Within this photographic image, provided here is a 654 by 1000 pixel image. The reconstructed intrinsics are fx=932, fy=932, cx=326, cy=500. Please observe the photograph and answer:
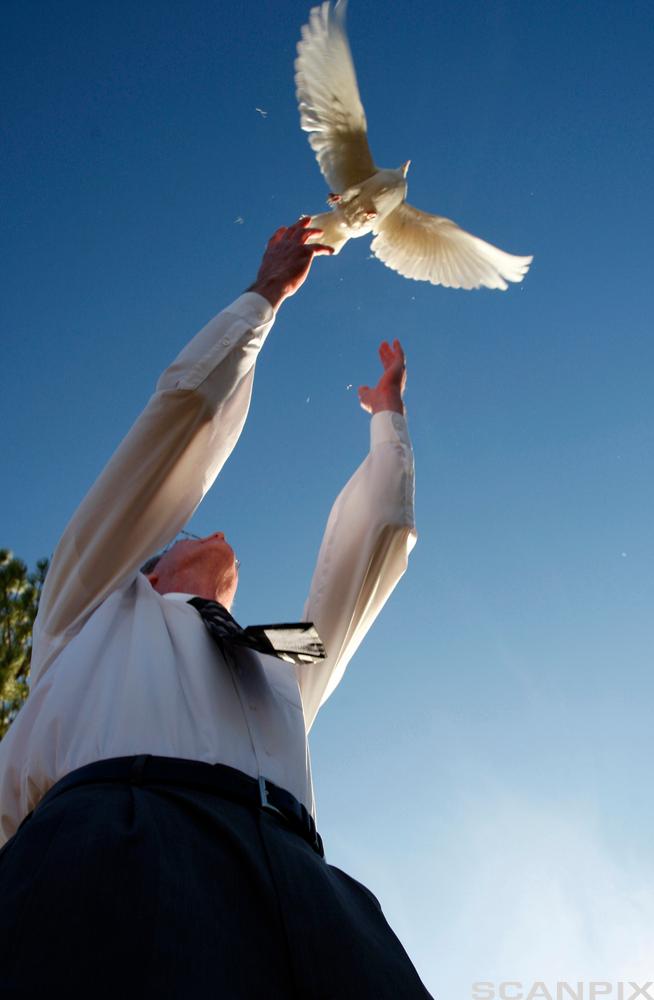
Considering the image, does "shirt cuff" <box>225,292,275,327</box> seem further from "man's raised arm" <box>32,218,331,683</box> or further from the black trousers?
the black trousers

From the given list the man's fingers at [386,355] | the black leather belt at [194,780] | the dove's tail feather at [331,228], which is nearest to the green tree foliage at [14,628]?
the dove's tail feather at [331,228]

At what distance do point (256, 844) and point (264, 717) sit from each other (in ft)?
1.18

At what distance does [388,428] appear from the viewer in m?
2.65

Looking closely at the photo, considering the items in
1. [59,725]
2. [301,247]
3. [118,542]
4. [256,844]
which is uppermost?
[301,247]

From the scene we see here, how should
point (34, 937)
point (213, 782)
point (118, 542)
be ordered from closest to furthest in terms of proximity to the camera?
point (34, 937) < point (213, 782) < point (118, 542)

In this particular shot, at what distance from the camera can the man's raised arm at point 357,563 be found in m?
2.30

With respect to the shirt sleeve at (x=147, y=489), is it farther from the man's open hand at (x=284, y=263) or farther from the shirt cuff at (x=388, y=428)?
the shirt cuff at (x=388, y=428)

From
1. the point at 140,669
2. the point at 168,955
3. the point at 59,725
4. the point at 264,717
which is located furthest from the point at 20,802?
the point at 168,955

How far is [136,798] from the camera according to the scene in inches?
54.2

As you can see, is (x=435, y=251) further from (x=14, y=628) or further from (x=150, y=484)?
(x=150, y=484)

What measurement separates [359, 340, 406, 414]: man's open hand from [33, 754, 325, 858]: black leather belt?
144 cm

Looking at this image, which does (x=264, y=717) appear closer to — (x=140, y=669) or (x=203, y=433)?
(x=140, y=669)

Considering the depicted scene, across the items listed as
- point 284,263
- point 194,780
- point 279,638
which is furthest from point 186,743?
point 284,263

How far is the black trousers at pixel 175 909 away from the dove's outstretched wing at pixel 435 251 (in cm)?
452
